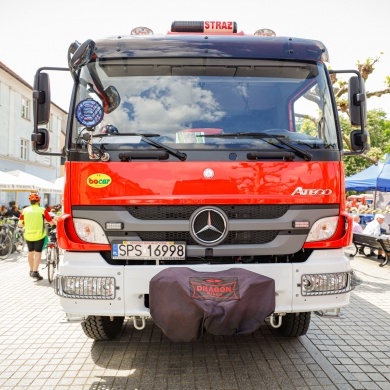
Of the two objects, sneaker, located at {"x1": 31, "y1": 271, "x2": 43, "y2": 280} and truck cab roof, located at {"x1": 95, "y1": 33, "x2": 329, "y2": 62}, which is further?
sneaker, located at {"x1": 31, "y1": 271, "x2": 43, "y2": 280}

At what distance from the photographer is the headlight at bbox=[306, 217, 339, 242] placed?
3.87m

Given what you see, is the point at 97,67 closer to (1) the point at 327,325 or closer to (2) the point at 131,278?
(2) the point at 131,278

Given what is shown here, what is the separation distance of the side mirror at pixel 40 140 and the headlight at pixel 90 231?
0.86 metres

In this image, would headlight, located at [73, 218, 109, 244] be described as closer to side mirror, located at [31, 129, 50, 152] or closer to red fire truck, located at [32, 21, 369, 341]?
red fire truck, located at [32, 21, 369, 341]


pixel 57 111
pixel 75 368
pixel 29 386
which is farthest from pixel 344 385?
pixel 57 111

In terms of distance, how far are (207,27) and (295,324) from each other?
11.4 feet

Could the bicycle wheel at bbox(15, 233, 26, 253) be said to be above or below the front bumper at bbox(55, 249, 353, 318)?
below

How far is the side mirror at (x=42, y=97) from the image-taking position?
407 cm

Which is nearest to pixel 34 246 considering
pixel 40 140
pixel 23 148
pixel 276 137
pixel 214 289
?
pixel 40 140

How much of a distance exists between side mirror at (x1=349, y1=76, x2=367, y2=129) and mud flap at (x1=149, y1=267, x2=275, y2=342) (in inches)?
72.8

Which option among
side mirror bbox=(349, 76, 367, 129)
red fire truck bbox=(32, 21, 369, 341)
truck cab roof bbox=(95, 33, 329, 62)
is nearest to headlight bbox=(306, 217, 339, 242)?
red fire truck bbox=(32, 21, 369, 341)

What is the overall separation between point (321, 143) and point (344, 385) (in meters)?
2.11

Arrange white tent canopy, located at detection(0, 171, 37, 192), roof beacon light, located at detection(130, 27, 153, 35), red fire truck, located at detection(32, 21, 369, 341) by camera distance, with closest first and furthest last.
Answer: red fire truck, located at detection(32, 21, 369, 341) < roof beacon light, located at detection(130, 27, 153, 35) < white tent canopy, located at detection(0, 171, 37, 192)

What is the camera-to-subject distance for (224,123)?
13.2ft
